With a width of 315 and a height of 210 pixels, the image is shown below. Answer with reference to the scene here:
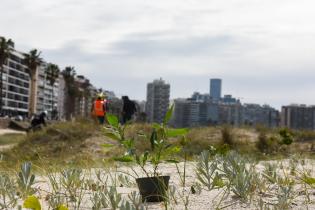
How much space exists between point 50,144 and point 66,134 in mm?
836

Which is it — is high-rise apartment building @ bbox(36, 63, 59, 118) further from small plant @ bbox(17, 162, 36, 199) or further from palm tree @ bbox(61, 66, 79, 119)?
small plant @ bbox(17, 162, 36, 199)

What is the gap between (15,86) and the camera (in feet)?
428

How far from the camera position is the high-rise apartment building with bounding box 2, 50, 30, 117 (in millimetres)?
121119

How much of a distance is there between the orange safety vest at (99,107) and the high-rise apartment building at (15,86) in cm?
10439

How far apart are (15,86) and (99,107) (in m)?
118

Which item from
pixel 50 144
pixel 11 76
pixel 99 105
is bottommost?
pixel 50 144

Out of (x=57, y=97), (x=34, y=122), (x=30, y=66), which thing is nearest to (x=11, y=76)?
(x=30, y=66)

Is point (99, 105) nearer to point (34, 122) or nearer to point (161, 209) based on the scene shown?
point (34, 122)

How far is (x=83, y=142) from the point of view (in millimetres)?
16906

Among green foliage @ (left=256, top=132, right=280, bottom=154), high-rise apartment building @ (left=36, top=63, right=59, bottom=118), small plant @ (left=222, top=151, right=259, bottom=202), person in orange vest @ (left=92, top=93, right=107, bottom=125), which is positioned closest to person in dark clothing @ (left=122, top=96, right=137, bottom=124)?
person in orange vest @ (left=92, top=93, right=107, bottom=125)

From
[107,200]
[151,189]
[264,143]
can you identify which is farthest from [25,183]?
[264,143]

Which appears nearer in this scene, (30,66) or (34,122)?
(34,122)

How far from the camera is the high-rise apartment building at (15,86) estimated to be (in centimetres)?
12112

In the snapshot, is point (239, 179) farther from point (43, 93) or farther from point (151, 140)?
point (43, 93)
